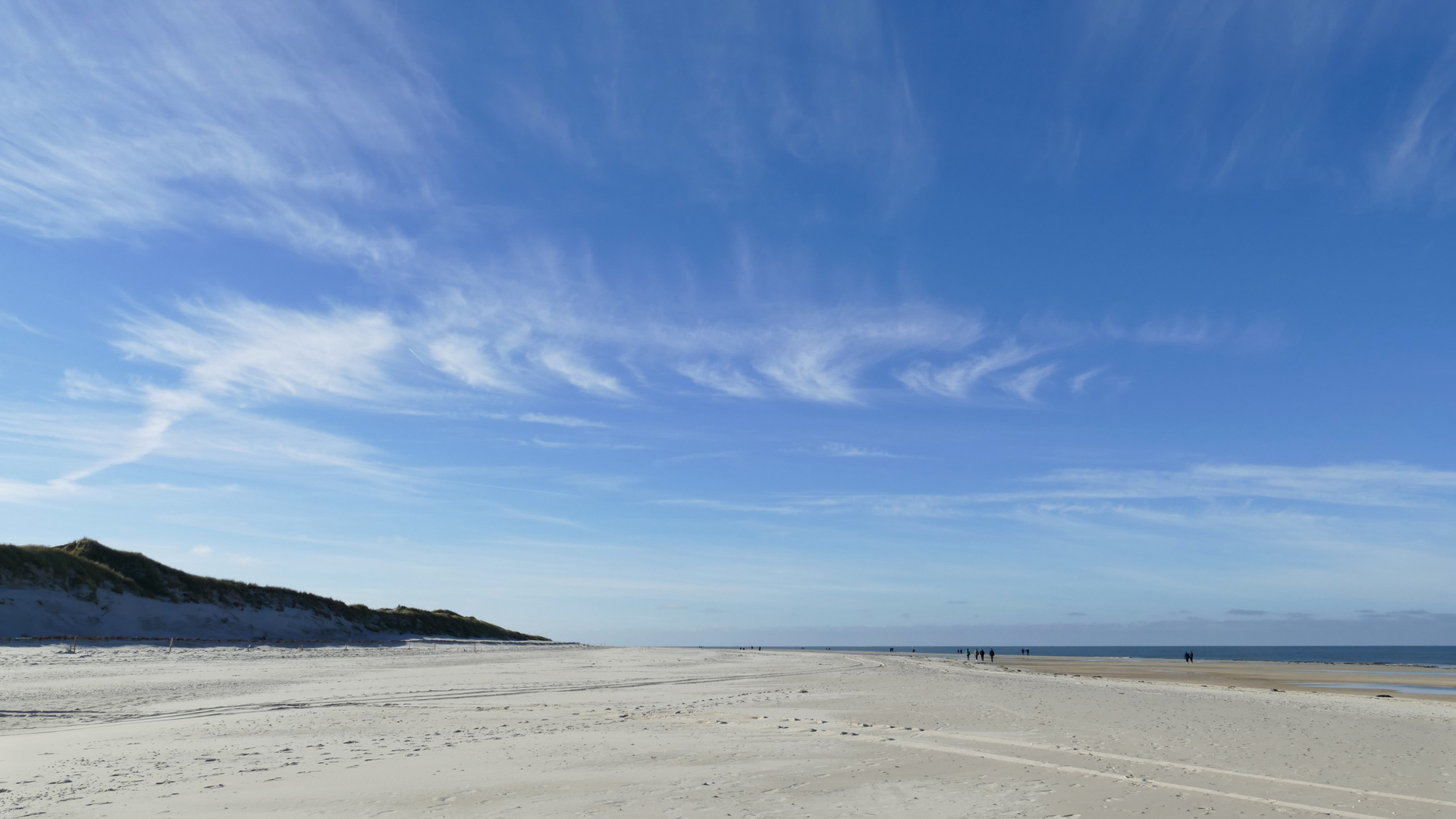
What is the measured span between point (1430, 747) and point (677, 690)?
20090 millimetres

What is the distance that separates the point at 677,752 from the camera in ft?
44.5

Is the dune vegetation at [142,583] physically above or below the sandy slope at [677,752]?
above

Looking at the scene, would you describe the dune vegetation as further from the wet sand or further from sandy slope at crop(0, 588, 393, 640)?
the wet sand

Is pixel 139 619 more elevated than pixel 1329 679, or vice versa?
pixel 139 619

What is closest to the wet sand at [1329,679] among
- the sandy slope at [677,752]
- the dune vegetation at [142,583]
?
the sandy slope at [677,752]

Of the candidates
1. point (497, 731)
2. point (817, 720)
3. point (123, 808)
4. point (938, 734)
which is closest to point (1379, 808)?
point (938, 734)

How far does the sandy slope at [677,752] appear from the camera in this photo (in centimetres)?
999

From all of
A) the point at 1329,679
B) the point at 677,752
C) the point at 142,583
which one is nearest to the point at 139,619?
the point at 142,583

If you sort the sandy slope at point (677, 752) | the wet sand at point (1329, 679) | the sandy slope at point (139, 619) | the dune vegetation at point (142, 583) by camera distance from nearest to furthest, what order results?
the sandy slope at point (677, 752), the wet sand at point (1329, 679), the sandy slope at point (139, 619), the dune vegetation at point (142, 583)

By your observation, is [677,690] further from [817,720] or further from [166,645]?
[166,645]

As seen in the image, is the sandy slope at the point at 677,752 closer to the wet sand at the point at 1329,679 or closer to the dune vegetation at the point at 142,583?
the wet sand at the point at 1329,679

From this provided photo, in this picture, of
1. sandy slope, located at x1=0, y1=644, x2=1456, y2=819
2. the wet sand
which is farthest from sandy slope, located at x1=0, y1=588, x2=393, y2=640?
the wet sand

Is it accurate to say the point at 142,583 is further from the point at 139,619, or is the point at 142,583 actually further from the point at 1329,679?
the point at 1329,679

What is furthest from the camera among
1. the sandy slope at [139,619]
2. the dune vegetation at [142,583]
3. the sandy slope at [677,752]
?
the dune vegetation at [142,583]
